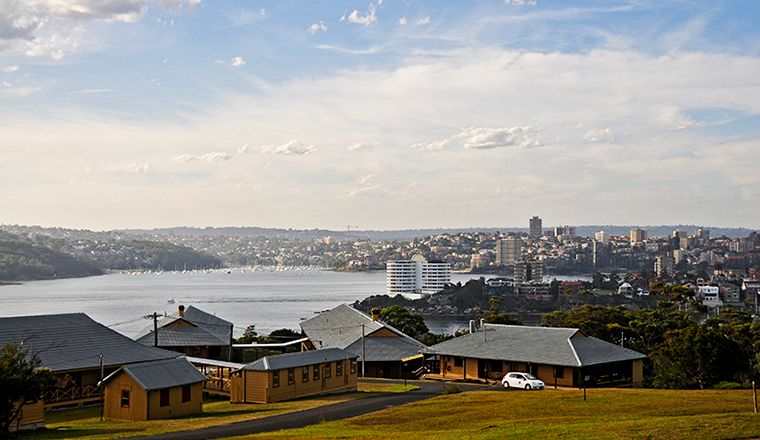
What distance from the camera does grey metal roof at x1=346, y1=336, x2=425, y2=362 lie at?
47431 millimetres

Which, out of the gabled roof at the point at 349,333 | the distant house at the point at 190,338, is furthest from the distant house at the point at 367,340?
the distant house at the point at 190,338

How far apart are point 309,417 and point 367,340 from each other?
2342 centimetres

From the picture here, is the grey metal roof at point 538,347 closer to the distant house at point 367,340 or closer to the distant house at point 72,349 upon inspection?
the distant house at point 367,340

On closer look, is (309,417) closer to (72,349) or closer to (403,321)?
(72,349)

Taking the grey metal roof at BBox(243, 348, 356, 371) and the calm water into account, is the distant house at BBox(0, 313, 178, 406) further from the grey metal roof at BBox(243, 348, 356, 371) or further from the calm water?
the calm water

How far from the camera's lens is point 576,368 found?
39.0 metres

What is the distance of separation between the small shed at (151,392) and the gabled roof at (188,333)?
1899 cm

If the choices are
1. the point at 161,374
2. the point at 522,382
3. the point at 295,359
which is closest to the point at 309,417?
the point at 161,374

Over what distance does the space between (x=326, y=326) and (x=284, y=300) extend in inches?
4684

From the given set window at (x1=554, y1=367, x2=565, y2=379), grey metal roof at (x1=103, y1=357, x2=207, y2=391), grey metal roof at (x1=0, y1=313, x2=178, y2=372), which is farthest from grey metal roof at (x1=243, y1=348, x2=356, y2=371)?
window at (x1=554, y1=367, x2=565, y2=379)

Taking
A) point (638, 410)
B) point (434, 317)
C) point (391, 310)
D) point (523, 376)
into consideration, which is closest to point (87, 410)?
point (523, 376)

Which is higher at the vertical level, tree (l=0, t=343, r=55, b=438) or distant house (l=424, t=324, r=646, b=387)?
tree (l=0, t=343, r=55, b=438)

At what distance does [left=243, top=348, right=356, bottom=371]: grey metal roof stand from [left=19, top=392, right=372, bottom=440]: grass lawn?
4.80 ft

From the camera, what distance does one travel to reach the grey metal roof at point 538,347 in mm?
39625
